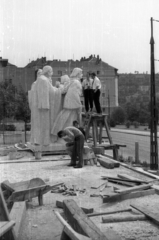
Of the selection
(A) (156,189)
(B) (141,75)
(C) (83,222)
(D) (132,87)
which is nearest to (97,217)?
(C) (83,222)

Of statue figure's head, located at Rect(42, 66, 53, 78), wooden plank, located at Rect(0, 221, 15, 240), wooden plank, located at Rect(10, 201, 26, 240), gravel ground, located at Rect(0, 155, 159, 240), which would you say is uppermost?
statue figure's head, located at Rect(42, 66, 53, 78)

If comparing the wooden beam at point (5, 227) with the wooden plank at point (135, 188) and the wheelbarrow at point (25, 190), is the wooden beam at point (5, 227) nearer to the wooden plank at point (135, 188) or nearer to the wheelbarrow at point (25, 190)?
the wheelbarrow at point (25, 190)

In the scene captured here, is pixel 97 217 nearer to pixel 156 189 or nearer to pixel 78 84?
pixel 156 189

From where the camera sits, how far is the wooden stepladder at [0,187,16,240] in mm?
4500

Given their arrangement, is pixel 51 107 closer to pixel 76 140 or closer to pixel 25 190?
pixel 76 140

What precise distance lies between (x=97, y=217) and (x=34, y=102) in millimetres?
8797

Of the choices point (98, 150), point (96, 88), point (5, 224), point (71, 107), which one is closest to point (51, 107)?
point (71, 107)

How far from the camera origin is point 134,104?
53.2 metres

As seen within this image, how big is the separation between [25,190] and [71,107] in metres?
7.85

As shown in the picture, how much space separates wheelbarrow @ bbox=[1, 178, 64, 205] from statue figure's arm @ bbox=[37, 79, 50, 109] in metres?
7.04

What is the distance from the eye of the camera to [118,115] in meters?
52.8

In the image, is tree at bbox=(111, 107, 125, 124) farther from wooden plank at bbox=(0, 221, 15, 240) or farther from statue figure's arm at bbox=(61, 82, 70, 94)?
wooden plank at bbox=(0, 221, 15, 240)

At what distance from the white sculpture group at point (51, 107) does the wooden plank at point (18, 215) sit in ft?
25.9

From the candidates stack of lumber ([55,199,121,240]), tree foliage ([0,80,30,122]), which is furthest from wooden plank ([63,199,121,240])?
tree foliage ([0,80,30,122])
